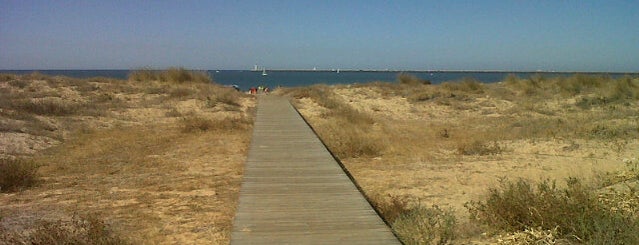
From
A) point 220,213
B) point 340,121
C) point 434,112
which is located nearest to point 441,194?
point 220,213

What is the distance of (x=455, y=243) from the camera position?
536 cm

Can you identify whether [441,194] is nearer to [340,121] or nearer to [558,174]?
[558,174]

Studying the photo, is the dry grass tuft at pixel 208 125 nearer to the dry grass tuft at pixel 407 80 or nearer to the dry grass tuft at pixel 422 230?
the dry grass tuft at pixel 422 230

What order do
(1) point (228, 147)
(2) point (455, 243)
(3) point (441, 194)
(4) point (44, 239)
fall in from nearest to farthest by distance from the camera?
(4) point (44, 239) < (2) point (455, 243) < (3) point (441, 194) < (1) point (228, 147)

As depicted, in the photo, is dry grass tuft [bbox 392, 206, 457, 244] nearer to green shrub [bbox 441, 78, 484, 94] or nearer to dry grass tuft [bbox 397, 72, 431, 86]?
green shrub [bbox 441, 78, 484, 94]

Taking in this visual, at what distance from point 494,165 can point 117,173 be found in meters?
7.50

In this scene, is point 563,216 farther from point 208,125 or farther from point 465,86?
point 465,86

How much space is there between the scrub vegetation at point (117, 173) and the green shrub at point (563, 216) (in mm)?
3215

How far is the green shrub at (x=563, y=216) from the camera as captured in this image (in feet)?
14.6

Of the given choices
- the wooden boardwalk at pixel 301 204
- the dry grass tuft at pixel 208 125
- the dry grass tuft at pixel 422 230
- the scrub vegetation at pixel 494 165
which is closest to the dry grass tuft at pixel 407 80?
the scrub vegetation at pixel 494 165

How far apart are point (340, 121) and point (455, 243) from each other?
12514 mm

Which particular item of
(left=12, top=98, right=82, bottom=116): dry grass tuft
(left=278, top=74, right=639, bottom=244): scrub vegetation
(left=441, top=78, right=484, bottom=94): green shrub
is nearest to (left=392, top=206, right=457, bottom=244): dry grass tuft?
(left=278, top=74, right=639, bottom=244): scrub vegetation

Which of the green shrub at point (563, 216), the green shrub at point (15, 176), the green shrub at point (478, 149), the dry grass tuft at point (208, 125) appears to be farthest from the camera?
the dry grass tuft at point (208, 125)

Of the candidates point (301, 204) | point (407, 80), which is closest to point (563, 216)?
point (301, 204)
